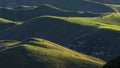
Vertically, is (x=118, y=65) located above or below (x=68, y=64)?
above

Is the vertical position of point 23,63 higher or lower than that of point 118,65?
lower

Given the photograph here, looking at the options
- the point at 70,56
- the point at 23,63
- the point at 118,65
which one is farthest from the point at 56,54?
the point at 118,65

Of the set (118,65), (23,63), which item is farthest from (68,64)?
(118,65)

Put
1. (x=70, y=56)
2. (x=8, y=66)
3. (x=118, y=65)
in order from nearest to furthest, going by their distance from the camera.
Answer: (x=118, y=65), (x=8, y=66), (x=70, y=56)

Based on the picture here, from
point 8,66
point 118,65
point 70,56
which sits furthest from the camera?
point 70,56

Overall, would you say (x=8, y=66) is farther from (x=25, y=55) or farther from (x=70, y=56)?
(x=70, y=56)

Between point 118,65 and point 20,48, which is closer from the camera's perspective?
point 118,65

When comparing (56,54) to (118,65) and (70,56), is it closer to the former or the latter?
(70,56)

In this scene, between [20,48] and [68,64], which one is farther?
[20,48]
